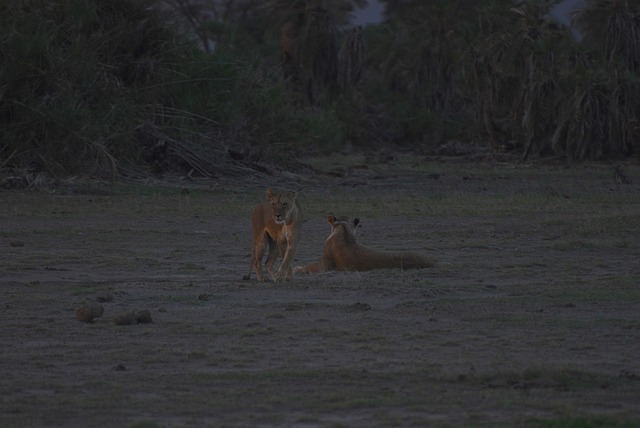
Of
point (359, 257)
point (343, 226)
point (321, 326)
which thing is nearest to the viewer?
point (321, 326)

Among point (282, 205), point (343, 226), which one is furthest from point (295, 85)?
point (282, 205)

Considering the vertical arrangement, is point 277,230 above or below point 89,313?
above

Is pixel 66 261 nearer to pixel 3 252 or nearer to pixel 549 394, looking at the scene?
pixel 3 252

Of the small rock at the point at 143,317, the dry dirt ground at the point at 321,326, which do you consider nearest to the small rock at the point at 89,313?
the dry dirt ground at the point at 321,326

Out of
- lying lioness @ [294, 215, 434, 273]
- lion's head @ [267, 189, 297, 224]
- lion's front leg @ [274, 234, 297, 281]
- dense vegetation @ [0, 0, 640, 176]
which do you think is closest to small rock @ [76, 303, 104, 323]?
lion's head @ [267, 189, 297, 224]

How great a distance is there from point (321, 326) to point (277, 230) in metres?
2.39

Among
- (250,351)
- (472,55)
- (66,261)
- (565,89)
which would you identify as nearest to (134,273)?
(66,261)

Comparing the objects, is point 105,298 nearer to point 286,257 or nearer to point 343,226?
point 286,257

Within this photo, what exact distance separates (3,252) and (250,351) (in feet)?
21.6

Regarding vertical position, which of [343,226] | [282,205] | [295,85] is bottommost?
[343,226]

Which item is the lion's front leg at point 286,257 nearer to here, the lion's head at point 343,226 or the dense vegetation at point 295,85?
the lion's head at point 343,226

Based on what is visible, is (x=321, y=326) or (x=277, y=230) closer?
(x=321, y=326)

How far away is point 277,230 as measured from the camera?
11.2 metres

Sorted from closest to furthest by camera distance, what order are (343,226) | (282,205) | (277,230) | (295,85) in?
(282,205) → (277,230) → (343,226) → (295,85)
